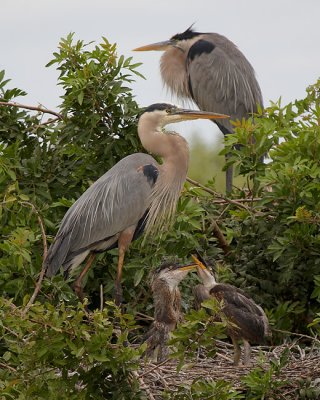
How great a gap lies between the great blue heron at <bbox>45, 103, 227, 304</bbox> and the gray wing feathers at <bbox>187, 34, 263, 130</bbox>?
10.2ft

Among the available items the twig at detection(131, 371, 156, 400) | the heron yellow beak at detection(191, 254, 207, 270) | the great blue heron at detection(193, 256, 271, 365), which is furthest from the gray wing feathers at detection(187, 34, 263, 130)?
the twig at detection(131, 371, 156, 400)

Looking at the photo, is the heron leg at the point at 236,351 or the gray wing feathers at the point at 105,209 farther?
the gray wing feathers at the point at 105,209

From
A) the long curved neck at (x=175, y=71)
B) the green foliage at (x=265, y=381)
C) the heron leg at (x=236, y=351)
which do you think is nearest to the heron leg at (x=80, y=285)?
the heron leg at (x=236, y=351)

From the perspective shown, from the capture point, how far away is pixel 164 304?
6.64 m

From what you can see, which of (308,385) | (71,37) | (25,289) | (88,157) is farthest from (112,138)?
(308,385)

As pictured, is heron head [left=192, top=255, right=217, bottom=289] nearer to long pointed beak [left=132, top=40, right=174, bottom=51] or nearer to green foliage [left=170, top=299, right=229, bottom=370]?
green foliage [left=170, top=299, right=229, bottom=370]

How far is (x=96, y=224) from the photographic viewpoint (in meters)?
7.19

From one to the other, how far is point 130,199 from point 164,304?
0.93 metres

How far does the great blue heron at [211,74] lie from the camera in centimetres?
1068

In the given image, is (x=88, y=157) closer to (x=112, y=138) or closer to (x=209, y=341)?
(x=112, y=138)

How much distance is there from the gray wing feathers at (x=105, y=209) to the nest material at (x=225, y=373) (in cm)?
106

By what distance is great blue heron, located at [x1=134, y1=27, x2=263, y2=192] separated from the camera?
10.7 metres

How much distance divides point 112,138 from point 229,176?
253 cm

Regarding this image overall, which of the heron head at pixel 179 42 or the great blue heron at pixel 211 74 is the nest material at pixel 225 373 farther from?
the heron head at pixel 179 42
